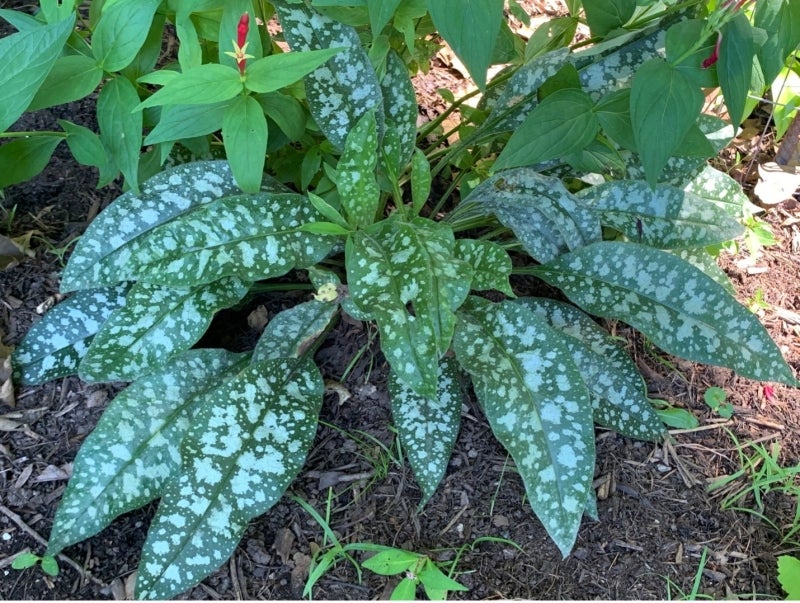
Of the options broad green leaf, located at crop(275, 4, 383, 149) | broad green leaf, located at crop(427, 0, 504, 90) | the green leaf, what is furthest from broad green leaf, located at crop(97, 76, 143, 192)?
the green leaf

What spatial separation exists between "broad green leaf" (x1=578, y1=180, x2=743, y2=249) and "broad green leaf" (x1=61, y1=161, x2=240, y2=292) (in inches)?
39.7

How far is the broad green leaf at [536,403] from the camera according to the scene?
1.64 metres

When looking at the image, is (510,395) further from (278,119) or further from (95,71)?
(95,71)

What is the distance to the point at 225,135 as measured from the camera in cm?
148

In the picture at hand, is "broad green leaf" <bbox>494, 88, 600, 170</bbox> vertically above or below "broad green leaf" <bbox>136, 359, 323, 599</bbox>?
above

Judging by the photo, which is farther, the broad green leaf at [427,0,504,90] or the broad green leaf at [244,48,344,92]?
the broad green leaf at [244,48,344,92]

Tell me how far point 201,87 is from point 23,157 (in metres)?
0.68

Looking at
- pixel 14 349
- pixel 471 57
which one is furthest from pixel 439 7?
pixel 14 349

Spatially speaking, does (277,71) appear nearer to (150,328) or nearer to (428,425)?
(150,328)

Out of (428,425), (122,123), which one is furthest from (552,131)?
(122,123)

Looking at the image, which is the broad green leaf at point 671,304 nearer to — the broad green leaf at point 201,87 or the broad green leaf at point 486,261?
A: the broad green leaf at point 486,261

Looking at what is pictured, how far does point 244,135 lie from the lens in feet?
4.84

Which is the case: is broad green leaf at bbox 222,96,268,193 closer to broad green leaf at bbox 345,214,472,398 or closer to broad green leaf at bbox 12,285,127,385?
broad green leaf at bbox 345,214,472,398

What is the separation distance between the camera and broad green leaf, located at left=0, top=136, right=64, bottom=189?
177 cm
